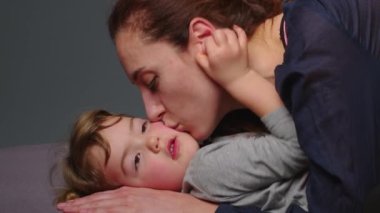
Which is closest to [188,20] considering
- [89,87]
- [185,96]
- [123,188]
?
[185,96]

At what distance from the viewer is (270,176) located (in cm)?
124

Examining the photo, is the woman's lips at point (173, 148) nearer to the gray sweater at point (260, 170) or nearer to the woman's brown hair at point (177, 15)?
the gray sweater at point (260, 170)

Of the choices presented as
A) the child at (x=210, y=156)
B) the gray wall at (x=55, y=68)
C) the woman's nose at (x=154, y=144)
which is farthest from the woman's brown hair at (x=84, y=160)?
the gray wall at (x=55, y=68)

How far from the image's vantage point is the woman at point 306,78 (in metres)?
1.12

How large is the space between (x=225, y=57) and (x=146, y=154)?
0.31 meters

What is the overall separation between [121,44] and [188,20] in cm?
17

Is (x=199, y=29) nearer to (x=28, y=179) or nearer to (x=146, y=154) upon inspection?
(x=146, y=154)

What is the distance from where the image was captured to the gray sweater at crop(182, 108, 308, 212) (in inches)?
47.9

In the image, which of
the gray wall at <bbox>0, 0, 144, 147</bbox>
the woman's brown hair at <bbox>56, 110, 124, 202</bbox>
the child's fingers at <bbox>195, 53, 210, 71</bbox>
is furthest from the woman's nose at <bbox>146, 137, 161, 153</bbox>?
the gray wall at <bbox>0, 0, 144, 147</bbox>

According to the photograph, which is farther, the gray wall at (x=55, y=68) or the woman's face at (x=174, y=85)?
the gray wall at (x=55, y=68)

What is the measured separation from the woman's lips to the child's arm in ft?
0.61

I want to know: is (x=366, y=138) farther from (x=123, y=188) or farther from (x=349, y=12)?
(x=123, y=188)

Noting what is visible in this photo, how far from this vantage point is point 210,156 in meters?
1.32

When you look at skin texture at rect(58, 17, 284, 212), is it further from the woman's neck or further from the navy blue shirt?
the navy blue shirt
